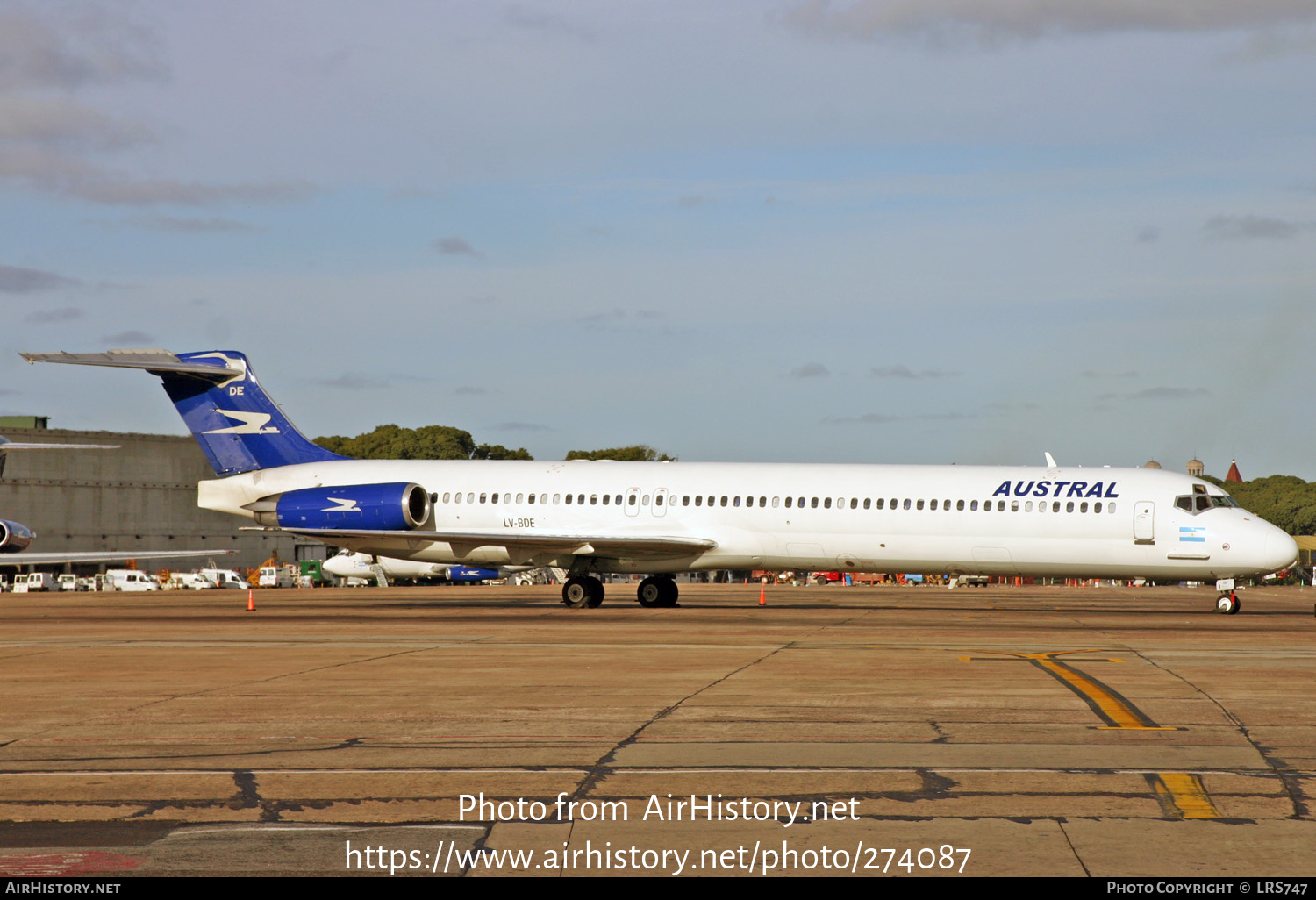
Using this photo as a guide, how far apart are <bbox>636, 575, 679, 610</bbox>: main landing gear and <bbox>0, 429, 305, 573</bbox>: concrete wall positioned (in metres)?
65.2

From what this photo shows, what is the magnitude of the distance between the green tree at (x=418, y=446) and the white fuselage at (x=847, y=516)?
88.4m

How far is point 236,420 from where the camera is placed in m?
36.2

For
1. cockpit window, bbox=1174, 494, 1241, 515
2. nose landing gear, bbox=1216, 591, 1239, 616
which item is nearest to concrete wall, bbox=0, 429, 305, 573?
nose landing gear, bbox=1216, 591, 1239, 616

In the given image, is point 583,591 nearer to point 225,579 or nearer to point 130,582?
point 130,582

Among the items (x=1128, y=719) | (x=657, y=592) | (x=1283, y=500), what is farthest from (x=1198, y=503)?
(x=1283, y=500)

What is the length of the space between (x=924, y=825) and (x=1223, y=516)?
24852mm

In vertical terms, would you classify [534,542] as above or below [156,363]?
below

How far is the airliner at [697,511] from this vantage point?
96.2 feet

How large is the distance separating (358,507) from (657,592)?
26.8ft

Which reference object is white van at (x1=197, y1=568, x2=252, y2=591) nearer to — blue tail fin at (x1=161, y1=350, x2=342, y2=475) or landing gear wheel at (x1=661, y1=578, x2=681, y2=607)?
blue tail fin at (x1=161, y1=350, x2=342, y2=475)

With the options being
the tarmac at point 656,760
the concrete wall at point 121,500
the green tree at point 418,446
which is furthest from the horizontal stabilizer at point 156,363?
the green tree at point 418,446

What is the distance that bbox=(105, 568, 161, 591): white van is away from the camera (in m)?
60.1

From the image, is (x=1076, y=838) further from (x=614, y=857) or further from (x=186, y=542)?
(x=186, y=542)

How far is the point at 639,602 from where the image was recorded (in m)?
34.5
